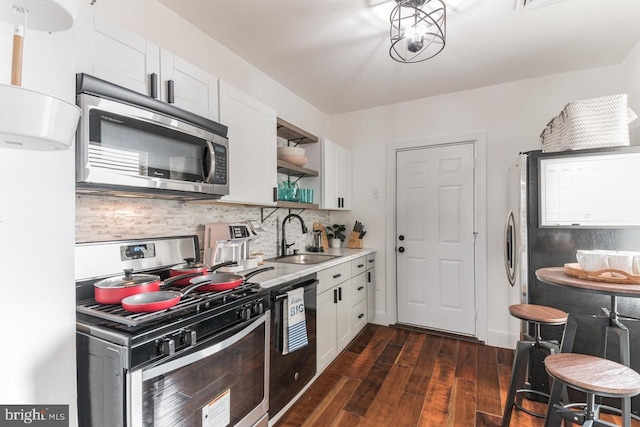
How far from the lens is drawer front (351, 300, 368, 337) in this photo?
116 inches

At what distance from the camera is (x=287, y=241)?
3029 millimetres

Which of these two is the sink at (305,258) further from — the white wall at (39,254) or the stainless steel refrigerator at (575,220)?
the white wall at (39,254)

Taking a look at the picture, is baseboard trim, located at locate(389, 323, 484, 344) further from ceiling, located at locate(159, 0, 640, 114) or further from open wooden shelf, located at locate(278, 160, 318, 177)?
ceiling, located at locate(159, 0, 640, 114)

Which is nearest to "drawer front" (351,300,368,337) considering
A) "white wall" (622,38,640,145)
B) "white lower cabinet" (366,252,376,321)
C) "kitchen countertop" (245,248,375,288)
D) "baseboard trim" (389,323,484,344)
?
"white lower cabinet" (366,252,376,321)

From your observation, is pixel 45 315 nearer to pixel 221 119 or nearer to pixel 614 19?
pixel 221 119

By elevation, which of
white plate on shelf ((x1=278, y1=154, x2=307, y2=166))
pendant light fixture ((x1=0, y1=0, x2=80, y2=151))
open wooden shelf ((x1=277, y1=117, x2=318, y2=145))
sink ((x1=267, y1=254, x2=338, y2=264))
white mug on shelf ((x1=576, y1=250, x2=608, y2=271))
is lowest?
sink ((x1=267, y1=254, x2=338, y2=264))

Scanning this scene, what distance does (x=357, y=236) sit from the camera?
363 cm

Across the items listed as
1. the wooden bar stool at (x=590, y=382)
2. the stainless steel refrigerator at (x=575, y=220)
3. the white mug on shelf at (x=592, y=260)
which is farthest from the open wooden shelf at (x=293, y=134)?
the wooden bar stool at (x=590, y=382)

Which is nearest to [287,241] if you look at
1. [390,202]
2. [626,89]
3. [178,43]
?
[390,202]

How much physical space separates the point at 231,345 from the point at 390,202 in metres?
2.60

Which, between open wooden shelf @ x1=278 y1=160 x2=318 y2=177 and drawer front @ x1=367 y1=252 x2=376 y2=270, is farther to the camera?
drawer front @ x1=367 y1=252 x2=376 y2=270

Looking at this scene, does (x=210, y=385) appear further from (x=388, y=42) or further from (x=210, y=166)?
(x=388, y=42)

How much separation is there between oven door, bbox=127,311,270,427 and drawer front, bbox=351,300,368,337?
1451 mm

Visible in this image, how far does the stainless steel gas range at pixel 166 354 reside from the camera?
98 centimetres
